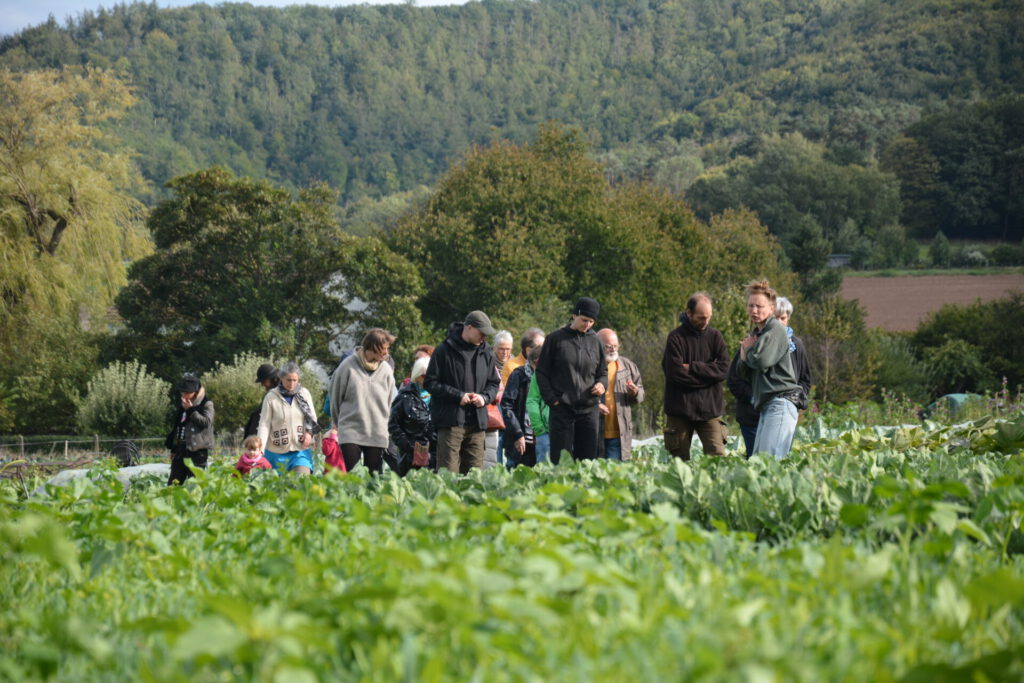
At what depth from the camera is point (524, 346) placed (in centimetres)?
966

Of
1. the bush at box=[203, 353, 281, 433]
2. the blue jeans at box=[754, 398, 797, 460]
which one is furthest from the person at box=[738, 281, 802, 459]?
the bush at box=[203, 353, 281, 433]

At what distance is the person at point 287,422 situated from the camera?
8961 mm

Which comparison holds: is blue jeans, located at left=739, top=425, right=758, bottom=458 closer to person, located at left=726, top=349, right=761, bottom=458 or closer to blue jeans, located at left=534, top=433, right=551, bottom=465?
person, located at left=726, top=349, right=761, bottom=458

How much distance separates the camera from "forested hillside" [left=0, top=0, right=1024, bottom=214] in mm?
104125

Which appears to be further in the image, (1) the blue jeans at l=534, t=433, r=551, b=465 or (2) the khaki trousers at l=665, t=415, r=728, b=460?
(1) the blue jeans at l=534, t=433, r=551, b=465

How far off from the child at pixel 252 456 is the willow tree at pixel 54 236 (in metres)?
21.4

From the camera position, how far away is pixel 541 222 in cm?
3941

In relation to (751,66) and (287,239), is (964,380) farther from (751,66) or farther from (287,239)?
(751,66)

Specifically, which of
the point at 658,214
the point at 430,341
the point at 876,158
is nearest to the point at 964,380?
the point at 658,214

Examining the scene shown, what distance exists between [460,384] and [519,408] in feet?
4.92

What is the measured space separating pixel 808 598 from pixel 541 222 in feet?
123

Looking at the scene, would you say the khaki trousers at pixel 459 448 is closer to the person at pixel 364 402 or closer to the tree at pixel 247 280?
the person at pixel 364 402

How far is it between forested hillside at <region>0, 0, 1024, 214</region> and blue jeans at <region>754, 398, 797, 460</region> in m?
84.3

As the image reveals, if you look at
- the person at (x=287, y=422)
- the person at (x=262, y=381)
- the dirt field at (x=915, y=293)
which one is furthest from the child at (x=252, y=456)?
the dirt field at (x=915, y=293)
